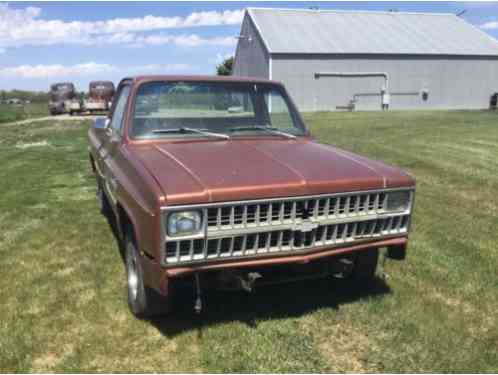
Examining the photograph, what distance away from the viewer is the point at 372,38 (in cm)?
3300

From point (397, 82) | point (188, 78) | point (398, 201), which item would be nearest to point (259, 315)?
point (398, 201)

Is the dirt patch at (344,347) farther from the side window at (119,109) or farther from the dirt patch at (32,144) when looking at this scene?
the dirt patch at (32,144)

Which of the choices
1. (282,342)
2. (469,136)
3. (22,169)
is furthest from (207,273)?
(469,136)

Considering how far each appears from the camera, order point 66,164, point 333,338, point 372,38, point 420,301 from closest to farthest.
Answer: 1. point 333,338
2. point 420,301
3. point 66,164
4. point 372,38

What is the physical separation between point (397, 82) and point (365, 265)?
3152 cm

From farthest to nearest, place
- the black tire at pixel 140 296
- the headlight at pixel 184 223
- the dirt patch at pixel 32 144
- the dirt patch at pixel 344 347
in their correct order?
the dirt patch at pixel 32 144 < the black tire at pixel 140 296 < the dirt patch at pixel 344 347 < the headlight at pixel 184 223

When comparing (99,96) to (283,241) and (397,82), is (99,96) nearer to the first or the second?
(397,82)

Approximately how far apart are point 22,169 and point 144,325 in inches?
303

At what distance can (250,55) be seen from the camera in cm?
3397

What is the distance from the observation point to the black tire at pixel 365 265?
3791 millimetres

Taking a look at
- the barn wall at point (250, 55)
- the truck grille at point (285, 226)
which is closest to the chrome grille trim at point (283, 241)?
the truck grille at point (285, 226)

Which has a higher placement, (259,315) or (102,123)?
(102,123)

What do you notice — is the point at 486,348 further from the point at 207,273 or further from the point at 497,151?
the point at 497,151

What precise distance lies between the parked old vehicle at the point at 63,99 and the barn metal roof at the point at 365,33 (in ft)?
43.5
